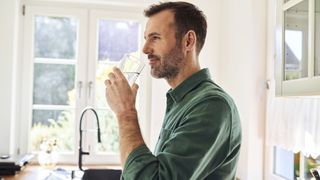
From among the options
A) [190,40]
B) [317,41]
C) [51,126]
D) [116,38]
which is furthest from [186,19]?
[51,126]

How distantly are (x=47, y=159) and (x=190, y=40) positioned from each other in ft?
6.46

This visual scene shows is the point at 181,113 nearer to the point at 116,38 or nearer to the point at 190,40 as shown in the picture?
the point at 190,40

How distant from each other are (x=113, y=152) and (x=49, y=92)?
0.68 meters

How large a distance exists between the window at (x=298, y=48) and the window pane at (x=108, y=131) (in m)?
1.63

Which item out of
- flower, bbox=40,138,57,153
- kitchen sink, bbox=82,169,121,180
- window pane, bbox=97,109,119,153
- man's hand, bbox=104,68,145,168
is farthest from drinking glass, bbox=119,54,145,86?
window pane, bbox=97,109,119,153

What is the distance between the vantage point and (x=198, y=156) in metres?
0.76

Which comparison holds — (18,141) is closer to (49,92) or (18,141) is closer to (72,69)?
(49,92)

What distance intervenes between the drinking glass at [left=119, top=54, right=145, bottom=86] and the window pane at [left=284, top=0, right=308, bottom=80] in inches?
25.7

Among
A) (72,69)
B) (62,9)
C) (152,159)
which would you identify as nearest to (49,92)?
(72,69)

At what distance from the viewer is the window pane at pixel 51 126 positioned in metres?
2.89

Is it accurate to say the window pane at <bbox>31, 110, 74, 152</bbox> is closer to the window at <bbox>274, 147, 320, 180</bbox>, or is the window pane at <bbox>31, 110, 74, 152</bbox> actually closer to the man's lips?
the window at <bbox>274, 147, 320, 180</bbox>

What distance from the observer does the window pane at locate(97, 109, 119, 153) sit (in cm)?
293

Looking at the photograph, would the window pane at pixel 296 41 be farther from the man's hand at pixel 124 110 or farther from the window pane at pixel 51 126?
the window pane at pixel 51 126

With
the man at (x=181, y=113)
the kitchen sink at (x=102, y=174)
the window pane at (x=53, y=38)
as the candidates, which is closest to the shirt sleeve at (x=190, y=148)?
the man at (x=181, y=113)
